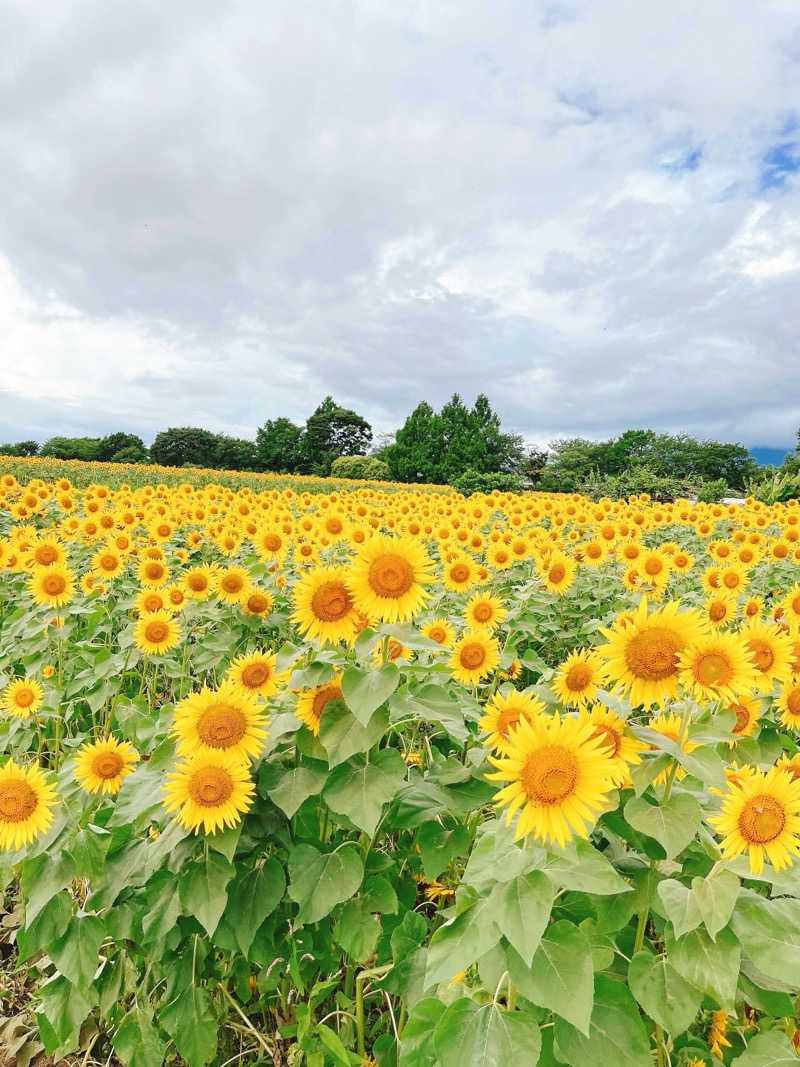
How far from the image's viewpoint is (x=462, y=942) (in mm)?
1285

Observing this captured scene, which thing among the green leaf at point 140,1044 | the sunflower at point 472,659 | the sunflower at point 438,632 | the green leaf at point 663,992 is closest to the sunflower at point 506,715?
the green leaf at point 663,992

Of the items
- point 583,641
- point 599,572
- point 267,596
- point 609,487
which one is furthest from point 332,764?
point 609,487

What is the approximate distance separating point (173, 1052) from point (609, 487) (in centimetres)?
2001

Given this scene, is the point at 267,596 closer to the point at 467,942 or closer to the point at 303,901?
the point at 303,901

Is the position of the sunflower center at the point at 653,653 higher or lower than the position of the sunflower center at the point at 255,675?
higher

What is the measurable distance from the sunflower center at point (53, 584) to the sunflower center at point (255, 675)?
2.46 metres

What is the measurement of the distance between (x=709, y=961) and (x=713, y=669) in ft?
2.03

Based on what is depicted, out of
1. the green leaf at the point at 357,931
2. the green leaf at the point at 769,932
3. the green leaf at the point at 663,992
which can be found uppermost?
the green leaf at the point at 769,932

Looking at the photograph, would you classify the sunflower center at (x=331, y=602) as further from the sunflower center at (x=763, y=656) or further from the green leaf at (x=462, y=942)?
the sunflower center at (x=763, y=656)

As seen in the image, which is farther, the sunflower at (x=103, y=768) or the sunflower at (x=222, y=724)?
the sunflower at (x=103, y=768)

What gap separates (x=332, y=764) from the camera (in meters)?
1.50

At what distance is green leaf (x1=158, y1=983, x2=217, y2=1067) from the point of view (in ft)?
5.93

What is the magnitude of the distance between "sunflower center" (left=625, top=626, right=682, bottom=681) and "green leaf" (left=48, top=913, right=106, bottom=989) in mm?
1684

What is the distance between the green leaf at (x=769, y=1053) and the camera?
1.32 metres
